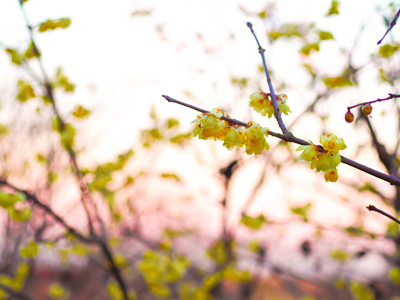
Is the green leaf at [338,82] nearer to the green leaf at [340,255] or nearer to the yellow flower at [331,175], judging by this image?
the yellow flower at [331,175]

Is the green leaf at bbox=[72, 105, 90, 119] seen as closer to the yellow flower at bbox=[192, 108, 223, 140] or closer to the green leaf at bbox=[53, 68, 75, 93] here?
the green leaf at bbox=[53, 68, 75, 93]

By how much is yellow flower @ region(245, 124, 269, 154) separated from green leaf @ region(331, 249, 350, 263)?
512cm

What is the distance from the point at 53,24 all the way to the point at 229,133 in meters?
1.80

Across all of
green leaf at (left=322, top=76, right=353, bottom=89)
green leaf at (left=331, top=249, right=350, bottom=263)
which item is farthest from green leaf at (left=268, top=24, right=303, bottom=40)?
green leaf at (left=331, top=249, right=350, bottom=263)

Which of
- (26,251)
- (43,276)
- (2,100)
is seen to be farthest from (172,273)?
(43,276)

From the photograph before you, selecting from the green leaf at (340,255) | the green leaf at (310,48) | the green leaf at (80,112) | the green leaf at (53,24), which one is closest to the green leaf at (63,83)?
the green leaf at (80,112)

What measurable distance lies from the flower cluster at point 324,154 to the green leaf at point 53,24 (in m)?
2.00

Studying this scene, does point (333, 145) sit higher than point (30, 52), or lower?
higher

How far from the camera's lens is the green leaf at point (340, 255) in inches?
202

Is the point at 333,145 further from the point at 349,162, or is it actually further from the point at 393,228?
the point at 393,228

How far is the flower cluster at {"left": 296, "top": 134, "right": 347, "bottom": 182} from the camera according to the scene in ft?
3.38

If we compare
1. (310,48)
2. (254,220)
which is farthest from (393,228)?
(310,48)

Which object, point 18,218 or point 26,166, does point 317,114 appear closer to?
point 18,218

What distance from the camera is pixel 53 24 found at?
2016 millimetres
